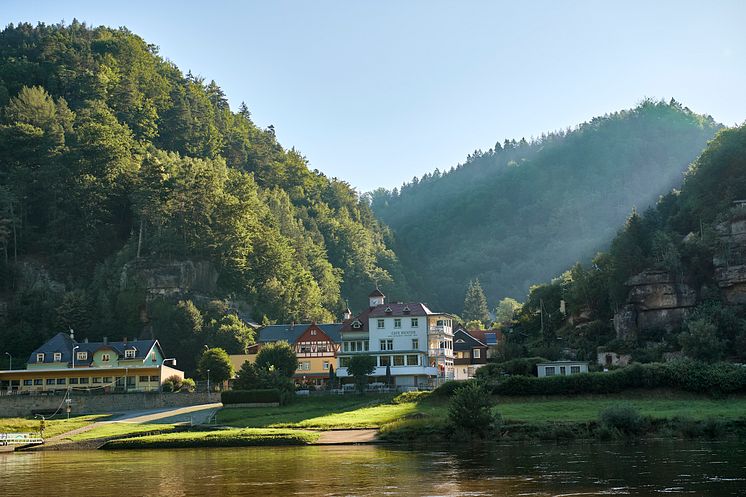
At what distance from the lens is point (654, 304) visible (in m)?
84.1

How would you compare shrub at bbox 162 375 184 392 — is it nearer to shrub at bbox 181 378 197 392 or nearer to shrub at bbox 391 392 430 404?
shrub at bbox 181 378 197 392

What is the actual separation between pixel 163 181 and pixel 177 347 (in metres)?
25.8

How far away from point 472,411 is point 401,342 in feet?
109

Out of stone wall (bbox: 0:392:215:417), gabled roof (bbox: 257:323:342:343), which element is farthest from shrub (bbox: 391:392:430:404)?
gabled roof (bbox: 257:323:342:343)

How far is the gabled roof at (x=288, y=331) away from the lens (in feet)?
300

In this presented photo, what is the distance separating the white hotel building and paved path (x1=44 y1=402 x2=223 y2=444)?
53.3ft

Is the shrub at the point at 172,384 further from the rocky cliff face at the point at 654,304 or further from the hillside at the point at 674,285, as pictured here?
the rocky cliff face at the point at 654,304

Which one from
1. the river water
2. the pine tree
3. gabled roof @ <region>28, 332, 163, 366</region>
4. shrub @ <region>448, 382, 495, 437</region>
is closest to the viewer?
the river water

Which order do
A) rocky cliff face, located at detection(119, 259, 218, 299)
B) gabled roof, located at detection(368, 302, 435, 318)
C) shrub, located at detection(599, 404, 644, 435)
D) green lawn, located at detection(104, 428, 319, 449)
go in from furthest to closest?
rocky cliff face, located at detection(119, 259, 218, 299), gabled roof, located at detection(368, 302, 435, 318), green lawn, located at detection(104, 428, 319, 449), shrub, located at detection(599, 404, 644, 435)

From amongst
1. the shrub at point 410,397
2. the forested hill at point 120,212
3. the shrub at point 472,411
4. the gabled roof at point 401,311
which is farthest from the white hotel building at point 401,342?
the shrub at point 472,411

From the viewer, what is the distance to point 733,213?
83812 mm

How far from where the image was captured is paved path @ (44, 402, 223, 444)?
6279 centimetres

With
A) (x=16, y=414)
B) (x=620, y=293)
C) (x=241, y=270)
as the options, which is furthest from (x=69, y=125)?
(x=620, y=293)

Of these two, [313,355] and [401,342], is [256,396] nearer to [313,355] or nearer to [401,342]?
[401,342]
